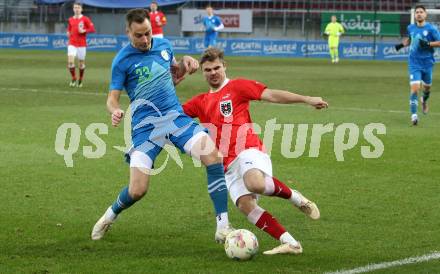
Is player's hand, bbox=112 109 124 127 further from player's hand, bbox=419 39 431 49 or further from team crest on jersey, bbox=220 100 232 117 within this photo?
player's hand, bbox=419 39 431 49

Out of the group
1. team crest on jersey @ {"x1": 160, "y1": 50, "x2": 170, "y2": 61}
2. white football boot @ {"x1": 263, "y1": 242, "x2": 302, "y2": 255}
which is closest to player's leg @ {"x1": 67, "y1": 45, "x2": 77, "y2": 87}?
team crest on jersey @ {"x1": 160, "y1": 50, "x2": 170, "y2": 61}

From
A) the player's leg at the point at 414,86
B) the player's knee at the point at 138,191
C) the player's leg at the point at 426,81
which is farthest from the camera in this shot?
the player's leg at the point at 426,81

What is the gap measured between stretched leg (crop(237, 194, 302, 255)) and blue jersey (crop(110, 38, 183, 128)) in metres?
1.11

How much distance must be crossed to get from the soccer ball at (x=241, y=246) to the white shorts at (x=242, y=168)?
1.65 ft

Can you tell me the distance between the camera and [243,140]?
8414 millimetres

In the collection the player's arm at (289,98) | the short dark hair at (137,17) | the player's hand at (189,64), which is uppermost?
the short dark hair at (137,17)

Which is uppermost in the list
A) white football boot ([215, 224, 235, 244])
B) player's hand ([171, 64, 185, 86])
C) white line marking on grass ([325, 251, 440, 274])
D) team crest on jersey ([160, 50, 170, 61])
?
team crest on jersey ([160, 50, 170, 61])

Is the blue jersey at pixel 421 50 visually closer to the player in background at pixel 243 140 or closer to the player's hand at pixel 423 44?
the player's hand at pixel 423 44

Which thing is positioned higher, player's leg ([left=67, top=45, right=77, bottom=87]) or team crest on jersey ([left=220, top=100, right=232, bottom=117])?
team crest on jersey ([left=220, top=100, right=232, bottom=117])

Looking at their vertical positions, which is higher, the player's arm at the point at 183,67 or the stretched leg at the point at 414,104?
the player's arm at the point at 183,67

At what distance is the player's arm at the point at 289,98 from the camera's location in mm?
8117

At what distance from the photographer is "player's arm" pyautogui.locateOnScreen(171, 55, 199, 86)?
916cm

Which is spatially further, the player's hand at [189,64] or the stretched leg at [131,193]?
the player's hand at [189,64]

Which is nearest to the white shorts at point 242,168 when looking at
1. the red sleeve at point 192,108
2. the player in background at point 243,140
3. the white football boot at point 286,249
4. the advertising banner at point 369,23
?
the player in background at point 243,140
